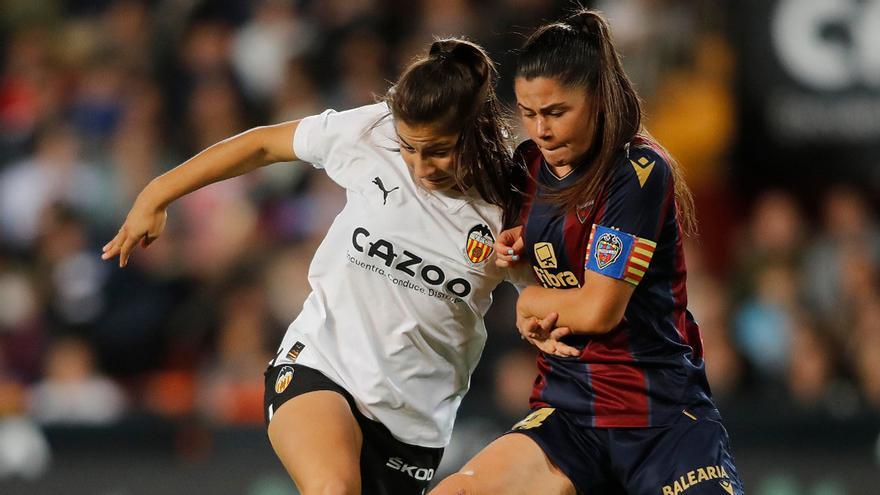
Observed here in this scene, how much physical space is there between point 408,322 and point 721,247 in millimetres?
4758

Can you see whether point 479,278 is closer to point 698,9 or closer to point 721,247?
point 721,247

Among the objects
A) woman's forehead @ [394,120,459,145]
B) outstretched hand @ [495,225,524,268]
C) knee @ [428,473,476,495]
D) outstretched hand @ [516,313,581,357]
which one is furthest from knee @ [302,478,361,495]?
woman's forehead @ [394,120,459,145]

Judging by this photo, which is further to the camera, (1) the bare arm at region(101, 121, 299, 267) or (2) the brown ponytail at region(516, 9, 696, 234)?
(1) the bare arm at region(101, 121, 299, 267)

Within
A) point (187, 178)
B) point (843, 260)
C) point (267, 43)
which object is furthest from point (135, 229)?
point (267, 43)

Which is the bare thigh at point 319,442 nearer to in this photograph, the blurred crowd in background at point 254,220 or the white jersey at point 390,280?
the white jersey at point 390,280

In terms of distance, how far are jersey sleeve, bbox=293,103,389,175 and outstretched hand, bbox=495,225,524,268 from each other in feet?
1.95

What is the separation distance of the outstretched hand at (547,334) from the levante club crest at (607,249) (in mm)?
243

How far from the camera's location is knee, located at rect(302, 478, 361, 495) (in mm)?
3975

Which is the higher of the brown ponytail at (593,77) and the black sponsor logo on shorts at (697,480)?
the brown ponytail at (593,77)

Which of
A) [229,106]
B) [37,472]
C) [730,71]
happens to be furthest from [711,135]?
[37,472]

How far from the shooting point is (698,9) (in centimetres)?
920

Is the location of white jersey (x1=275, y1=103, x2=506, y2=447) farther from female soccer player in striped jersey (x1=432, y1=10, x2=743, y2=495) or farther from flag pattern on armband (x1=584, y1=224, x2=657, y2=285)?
flag pattern on armband (x1=584, y1=224, x2=657, y2=285)

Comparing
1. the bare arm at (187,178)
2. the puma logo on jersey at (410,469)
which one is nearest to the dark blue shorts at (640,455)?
the puma logo on jersey at (410,469)

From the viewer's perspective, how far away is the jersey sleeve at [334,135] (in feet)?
15.0
